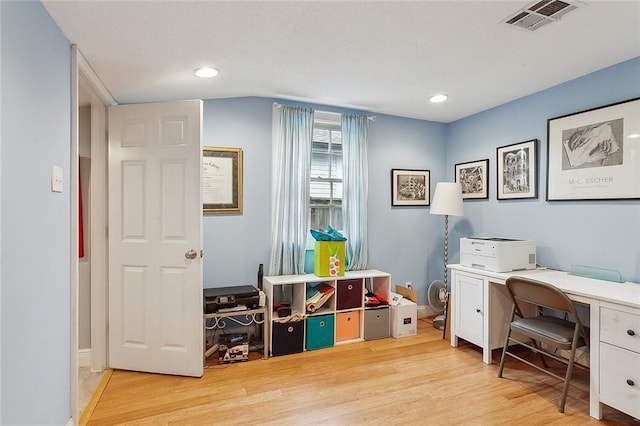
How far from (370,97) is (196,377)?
110 inches

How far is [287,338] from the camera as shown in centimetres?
300

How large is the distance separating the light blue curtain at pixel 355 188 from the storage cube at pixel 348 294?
1.15ft

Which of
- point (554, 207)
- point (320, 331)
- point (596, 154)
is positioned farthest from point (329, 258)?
point (596, 154)

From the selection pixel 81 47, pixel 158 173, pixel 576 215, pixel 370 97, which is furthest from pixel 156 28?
pixel 576 215

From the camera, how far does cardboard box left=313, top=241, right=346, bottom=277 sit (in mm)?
3236

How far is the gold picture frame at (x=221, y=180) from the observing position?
3.14 metres

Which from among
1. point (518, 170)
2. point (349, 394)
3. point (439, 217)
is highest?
point (518, 170)

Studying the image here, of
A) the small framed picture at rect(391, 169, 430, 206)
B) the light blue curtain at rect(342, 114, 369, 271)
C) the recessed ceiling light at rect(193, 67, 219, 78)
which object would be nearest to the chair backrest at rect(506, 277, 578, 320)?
the light blue curtain at rect(342, 114, 369, 271)

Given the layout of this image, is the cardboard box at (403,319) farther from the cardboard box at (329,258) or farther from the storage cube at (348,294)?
the cardboard box at (329,258)

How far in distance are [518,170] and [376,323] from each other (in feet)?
6.51

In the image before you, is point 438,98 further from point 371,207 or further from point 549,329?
point 549,329

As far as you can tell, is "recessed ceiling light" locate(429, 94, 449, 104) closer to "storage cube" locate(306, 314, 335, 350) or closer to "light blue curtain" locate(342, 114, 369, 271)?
"light blue curtain" locate(342, 114, 369, 271)

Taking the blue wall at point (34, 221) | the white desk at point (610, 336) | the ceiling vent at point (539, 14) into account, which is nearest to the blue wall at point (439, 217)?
the white desk at point (610, 336)

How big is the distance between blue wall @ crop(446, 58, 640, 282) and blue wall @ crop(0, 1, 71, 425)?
11.5 feet
